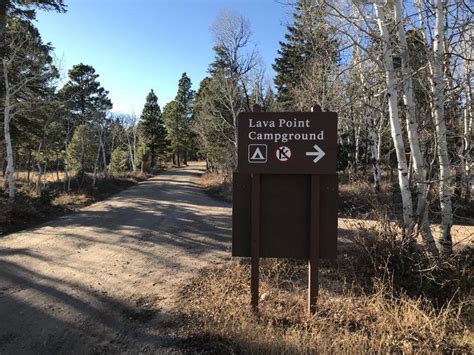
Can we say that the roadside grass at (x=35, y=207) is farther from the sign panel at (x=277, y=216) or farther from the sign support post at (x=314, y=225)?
the sign support post at (x=314, y=225)

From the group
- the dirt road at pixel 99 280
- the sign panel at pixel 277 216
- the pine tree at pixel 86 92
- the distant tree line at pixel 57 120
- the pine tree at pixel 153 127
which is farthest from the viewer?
the pine tree at pixel 153 127

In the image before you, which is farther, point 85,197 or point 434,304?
point 85,197

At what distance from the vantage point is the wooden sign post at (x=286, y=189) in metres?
Result: 4.58

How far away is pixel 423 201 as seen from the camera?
622 cm

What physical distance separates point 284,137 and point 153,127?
5348 centimetres

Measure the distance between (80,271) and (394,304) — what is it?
16.2 feet

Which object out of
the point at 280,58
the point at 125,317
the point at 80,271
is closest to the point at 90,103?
the point at 280,58

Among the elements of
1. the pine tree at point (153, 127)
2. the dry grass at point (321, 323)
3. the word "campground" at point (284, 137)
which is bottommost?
the dry grass at point (321, 323)

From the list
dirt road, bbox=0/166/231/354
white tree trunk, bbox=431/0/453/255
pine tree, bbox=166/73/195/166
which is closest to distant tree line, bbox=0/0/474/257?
white tree trunk, bbox=431/0/453/255

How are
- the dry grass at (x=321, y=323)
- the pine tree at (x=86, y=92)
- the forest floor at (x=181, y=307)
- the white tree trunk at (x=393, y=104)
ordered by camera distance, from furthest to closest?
1. the pine tree at (x=86, y=92)
2. the white tree trunk at (x=393, y=104)
3. the forest floor at (x=181, y=307)
4. the dry grass at (x=321, y=323)

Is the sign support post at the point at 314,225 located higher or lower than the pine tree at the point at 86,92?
lower

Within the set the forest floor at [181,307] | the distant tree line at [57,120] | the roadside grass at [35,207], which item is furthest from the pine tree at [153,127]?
the forest floor at [181,307]

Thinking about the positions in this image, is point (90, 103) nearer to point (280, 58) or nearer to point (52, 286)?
point (280, 58)

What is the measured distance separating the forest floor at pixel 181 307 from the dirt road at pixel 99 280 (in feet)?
0.05
